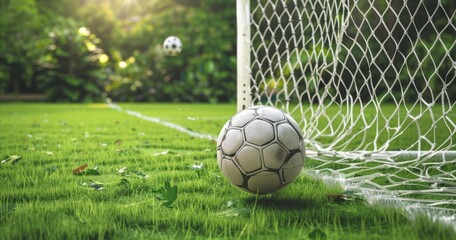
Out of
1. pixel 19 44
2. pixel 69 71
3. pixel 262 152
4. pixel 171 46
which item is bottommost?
pixel 262 152

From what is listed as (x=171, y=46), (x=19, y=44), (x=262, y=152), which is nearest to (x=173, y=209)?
(x=262, y=152)

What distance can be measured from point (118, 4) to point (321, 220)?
32.1 m

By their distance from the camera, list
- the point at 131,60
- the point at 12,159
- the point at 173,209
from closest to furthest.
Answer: the point at 173,209
the point at 12,159
the point at 131,60

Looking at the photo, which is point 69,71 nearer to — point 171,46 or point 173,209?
point 171,46

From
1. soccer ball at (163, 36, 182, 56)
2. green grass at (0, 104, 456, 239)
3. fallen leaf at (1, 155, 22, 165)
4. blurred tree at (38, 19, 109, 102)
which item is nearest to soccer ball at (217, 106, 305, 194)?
green grass at (0, 104, 456, 239)

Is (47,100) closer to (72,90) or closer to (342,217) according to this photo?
(72,90)

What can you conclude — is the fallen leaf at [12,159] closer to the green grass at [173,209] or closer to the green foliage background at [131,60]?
the green grass at [173,209]

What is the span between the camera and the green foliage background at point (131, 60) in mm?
19312

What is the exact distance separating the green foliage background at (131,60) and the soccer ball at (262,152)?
53.5 feet

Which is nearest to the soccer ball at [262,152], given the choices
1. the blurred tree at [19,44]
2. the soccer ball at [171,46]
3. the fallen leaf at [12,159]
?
the fallen leaf at [12,159]

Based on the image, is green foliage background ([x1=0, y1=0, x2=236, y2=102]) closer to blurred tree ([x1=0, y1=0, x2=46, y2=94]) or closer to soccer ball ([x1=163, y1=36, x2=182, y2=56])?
blurred tree ([x1=0, y1=0, x2=46, y2=94])

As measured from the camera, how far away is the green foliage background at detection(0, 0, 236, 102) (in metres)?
19.3

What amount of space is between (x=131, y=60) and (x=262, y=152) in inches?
788

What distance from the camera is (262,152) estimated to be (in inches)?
92.3
